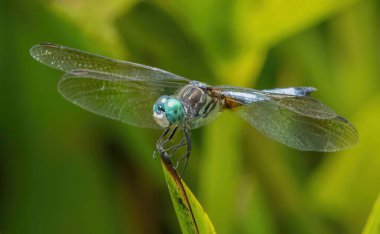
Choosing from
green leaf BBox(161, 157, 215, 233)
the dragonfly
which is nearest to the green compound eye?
the dragonfly

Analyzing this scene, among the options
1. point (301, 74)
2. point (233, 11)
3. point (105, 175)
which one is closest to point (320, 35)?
point (301, 74)

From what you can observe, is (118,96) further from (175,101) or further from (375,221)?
(375,221)

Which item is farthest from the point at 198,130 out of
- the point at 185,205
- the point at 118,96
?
the point at 185,205

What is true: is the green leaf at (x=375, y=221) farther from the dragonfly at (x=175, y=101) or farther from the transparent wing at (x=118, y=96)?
the transparent wing at (x=118, y=96)

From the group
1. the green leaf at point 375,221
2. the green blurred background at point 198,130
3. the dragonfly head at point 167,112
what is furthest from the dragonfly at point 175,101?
the green leaf at point 375,221

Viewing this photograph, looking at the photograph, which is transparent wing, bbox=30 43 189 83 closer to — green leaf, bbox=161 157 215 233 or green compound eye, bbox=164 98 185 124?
green compound eye, bbox=164 98 185 124

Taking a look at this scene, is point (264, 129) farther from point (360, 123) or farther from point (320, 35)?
point (320, 35)
